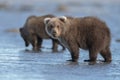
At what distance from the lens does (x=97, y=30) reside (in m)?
14.7

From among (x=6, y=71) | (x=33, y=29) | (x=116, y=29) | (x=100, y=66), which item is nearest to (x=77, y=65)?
(x=100, y=66)

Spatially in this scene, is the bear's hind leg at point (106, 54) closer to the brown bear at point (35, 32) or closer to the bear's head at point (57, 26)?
the bear's head at point (57, 26)

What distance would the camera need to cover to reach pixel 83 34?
48.9 ft

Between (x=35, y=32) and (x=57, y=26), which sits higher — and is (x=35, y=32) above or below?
below

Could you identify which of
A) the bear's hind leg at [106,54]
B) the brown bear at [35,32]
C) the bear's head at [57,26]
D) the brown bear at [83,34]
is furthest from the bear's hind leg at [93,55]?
the brown bear at [35,32]

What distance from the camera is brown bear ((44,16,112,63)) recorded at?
14.6 meters

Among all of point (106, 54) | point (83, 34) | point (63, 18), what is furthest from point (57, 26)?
point (106, 54)

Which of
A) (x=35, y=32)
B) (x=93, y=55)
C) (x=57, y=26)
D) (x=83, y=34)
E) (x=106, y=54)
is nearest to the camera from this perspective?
(x=93, y=55)

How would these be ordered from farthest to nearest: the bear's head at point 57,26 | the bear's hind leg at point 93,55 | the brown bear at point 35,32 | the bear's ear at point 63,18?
the brown bear at point 35,32
the bear's ear at point 63,18
the bear's head at point 57,26
the bear's hind leg at point 93,55

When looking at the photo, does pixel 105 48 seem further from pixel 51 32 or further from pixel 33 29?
pixel 33 29

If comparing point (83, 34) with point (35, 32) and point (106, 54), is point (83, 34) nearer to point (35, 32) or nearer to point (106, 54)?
point (106, 54)

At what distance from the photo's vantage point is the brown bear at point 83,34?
1465 cm

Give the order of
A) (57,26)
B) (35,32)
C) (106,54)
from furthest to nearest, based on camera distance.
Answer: (35,32) → (106,54) → (57,26)

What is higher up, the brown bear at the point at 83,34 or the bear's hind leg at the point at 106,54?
the brown bear at the point at 83,34
